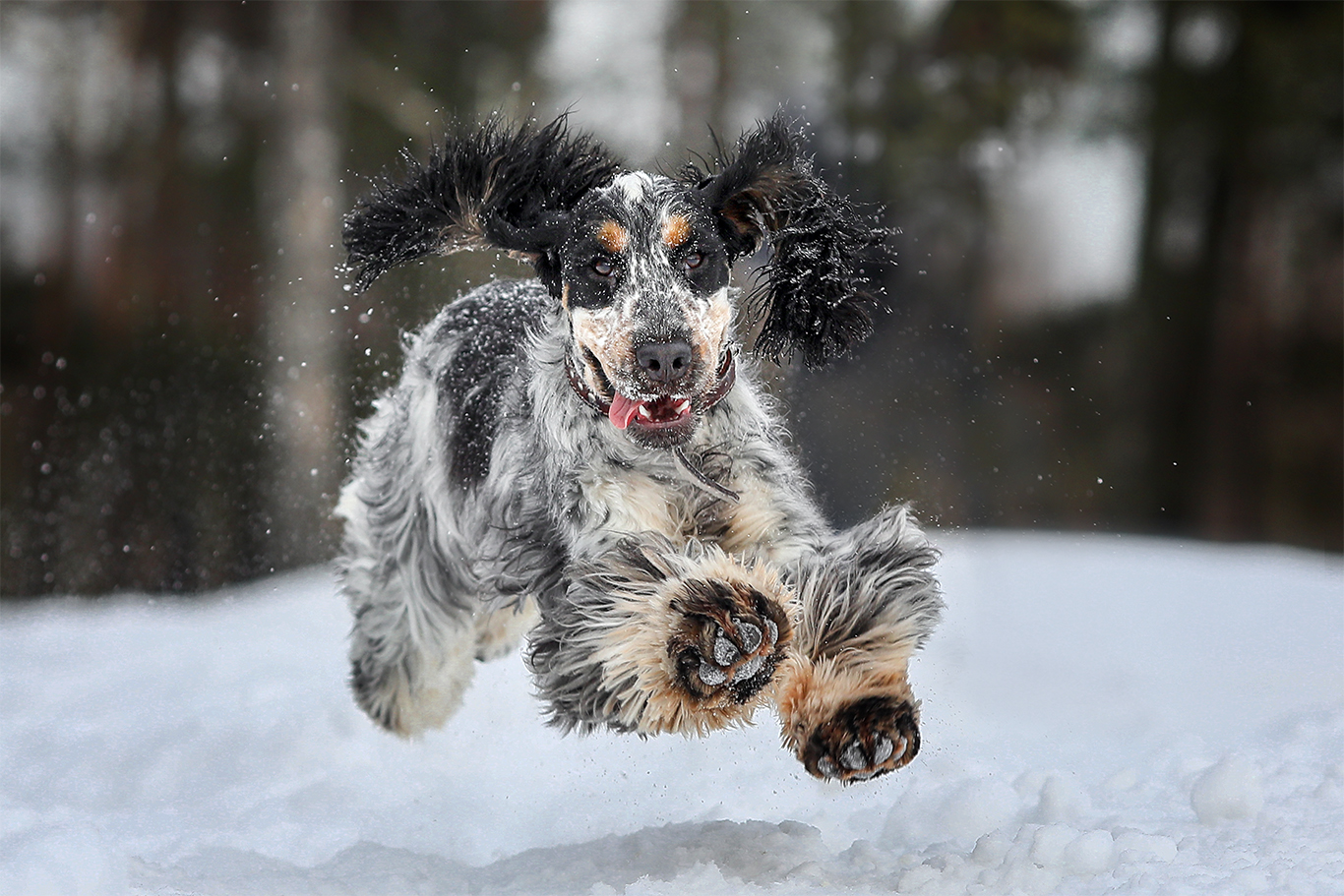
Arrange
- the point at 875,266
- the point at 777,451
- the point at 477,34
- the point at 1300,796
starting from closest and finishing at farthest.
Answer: the point at 1300,796 < the point at 777,451 < the point at 875,266 < the point at 477,34

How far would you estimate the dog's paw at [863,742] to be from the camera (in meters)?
2.95

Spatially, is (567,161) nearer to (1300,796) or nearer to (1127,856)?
(1127,856)

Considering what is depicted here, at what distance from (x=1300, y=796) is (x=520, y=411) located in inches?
90.5

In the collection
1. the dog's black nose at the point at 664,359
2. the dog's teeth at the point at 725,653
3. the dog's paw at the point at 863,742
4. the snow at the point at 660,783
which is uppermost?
the dog's black nose at the point at 664,359

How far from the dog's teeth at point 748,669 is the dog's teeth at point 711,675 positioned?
0.08 feet

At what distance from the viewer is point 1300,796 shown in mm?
3109

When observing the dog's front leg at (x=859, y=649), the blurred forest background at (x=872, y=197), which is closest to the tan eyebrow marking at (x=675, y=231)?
the dog's front leg at (x=859, y=649)

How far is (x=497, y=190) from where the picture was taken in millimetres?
3650

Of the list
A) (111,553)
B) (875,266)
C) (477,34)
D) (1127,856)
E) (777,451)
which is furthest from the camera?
(477,34)

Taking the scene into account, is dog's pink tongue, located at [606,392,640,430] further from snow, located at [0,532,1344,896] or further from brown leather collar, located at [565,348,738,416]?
snow, located at [0,532,1344,896]

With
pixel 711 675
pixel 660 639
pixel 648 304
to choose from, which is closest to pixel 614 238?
pixel 648 304

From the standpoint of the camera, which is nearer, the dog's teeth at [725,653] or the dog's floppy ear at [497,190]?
the dog's teeth at [725,653]

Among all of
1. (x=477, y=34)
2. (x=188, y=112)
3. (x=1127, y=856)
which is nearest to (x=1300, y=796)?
(x=1127, y=856)

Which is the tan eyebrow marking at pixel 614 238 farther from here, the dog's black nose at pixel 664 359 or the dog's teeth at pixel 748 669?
the dog's teeth at pixel 748 669
